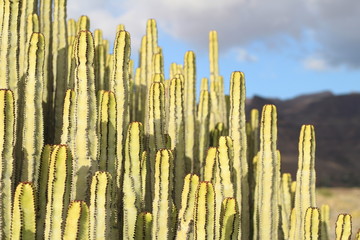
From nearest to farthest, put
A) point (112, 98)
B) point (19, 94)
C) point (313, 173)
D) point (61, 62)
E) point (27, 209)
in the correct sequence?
point (27, 209), point (112, 98), point (19, 94), point (313, 173), point (61, 62)

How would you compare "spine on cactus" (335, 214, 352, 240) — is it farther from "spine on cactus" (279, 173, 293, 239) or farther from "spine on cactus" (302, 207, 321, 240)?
"spine on cactus" (279, 173, 293, 239)

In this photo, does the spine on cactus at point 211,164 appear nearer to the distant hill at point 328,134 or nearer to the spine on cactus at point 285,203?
the spine on cactus at point 285,203

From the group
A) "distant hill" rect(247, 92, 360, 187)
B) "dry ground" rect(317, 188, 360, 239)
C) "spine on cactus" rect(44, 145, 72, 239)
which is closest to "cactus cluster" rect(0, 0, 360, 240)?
"spine on cactus" rect(44, 145, 72, 239)

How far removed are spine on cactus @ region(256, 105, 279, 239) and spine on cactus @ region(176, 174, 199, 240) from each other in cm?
94

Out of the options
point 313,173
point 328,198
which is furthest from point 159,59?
point 328,198

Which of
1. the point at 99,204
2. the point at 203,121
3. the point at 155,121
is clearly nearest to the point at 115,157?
the point at 155,121

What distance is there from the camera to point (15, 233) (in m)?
2.50

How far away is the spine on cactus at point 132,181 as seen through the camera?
2920mm

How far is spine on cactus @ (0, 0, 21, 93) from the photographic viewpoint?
10.8 feet

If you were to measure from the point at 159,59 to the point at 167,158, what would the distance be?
1470 mm

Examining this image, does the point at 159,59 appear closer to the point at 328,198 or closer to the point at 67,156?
the point at 67,156

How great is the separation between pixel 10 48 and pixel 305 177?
7.11 feet

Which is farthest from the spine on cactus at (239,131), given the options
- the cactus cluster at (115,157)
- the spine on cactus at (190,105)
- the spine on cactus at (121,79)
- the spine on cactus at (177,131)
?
the spine on cactus at (121,79)

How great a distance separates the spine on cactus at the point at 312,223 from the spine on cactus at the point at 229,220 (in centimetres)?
68
